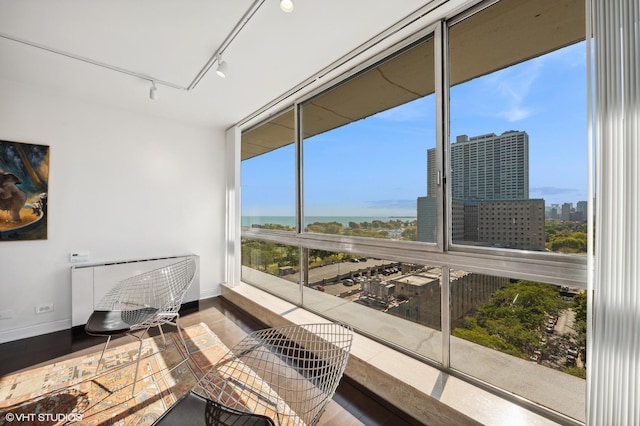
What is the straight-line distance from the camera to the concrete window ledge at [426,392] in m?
1.53

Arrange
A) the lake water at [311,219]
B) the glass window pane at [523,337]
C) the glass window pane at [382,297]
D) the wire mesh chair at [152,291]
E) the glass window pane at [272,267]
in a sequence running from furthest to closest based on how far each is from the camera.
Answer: the glass window pane at [272,267]
the wire mesh chair at [152,291]
the lake water at [311,219]
the glass window pane at [382,297]
the glass window pane at [523,337]

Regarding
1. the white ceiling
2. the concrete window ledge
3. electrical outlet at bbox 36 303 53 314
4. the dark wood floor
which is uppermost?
the white ceiling

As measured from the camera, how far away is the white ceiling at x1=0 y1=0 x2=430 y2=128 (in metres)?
1.85

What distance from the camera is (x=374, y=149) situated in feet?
7.97

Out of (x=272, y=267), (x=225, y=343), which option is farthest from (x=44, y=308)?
(x=272, y=267)

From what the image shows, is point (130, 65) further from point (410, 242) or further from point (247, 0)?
point (410, 242)

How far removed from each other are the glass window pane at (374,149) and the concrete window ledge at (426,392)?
940mm

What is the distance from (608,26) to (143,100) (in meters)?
4.04

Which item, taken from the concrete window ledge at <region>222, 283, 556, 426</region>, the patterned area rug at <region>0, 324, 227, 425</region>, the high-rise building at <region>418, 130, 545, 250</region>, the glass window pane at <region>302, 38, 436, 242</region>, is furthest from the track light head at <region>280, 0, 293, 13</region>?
the patterned area rug at <region>0, 324, 227, 425</region>

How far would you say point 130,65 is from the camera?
8.31ft

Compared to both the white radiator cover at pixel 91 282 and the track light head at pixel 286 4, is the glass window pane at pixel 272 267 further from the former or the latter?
the track light head at pixel 286 4

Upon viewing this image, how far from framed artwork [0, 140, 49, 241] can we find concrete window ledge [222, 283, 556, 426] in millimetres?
3685

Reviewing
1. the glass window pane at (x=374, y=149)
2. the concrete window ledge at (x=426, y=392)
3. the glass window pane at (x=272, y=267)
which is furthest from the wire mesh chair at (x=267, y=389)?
the glass window pane at (x=374, y=149)

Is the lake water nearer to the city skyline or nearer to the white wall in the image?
the city skyline
